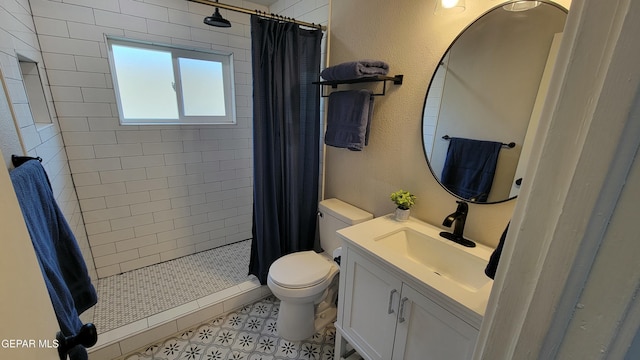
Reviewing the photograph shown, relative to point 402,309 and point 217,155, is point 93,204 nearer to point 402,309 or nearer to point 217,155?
point 217,155

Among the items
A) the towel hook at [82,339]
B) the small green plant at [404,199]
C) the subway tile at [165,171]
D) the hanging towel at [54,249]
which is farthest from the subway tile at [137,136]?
the small green plant at [404,199]

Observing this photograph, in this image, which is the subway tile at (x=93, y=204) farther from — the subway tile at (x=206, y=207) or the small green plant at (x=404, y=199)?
the small green plant at (x=404, y=199)

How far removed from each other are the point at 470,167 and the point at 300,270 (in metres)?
1.15

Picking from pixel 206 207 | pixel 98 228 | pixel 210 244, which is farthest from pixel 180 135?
pixel 210 244

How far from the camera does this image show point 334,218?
1856 mm

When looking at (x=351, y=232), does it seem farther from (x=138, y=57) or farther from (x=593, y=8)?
(x=138, y=57)

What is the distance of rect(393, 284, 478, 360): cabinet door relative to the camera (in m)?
0.93

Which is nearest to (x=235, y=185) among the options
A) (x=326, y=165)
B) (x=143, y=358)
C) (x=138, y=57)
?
(x=326, y=165)

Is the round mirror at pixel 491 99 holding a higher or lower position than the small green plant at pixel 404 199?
higher

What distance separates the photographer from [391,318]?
118cm

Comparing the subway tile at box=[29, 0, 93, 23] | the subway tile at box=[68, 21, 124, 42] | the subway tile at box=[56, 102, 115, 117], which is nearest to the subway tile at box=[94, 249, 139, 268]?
the subway tile at box=[56, 102, 115, 117]

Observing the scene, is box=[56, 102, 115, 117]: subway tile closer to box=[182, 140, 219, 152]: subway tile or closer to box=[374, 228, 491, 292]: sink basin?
box=[182, 140, 219, 152]: subway tile

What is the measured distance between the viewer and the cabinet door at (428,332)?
93 centimetres
